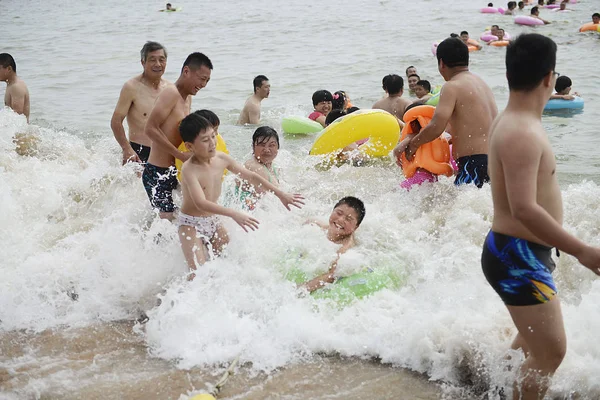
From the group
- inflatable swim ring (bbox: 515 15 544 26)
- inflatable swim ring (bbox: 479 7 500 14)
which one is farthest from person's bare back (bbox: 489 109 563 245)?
inflatable swim ring (bbox: 479 7 500 14)

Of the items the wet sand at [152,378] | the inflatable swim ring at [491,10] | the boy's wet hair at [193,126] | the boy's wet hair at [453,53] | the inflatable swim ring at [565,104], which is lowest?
the wet sand at [152,378]

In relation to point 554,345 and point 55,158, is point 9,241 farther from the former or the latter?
point 554,345

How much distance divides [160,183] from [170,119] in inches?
23.2

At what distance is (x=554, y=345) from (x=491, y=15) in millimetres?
24295

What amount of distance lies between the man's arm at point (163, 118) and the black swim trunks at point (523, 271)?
302 centimetres

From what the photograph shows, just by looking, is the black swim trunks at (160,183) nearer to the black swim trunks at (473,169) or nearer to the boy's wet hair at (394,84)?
the black swim trunks at (473,169)

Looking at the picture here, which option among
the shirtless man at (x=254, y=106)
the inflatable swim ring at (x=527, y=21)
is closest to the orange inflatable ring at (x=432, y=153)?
the shirtless man at (x=254, y=106)

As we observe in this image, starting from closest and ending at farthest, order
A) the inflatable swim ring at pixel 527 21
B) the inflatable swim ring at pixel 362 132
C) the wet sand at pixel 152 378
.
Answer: the wet sand at pixel 152 378, the inflatable swim ring at pixel 362 132, the inflatable swim ring at pixel 527 21

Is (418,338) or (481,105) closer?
(418,338)

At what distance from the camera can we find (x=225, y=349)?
4113mm

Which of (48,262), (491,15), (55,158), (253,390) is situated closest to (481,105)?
(253,390)

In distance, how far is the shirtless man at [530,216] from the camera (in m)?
2.70

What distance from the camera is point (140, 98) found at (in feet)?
19.7

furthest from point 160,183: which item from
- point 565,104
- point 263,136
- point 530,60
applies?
point 565,104
